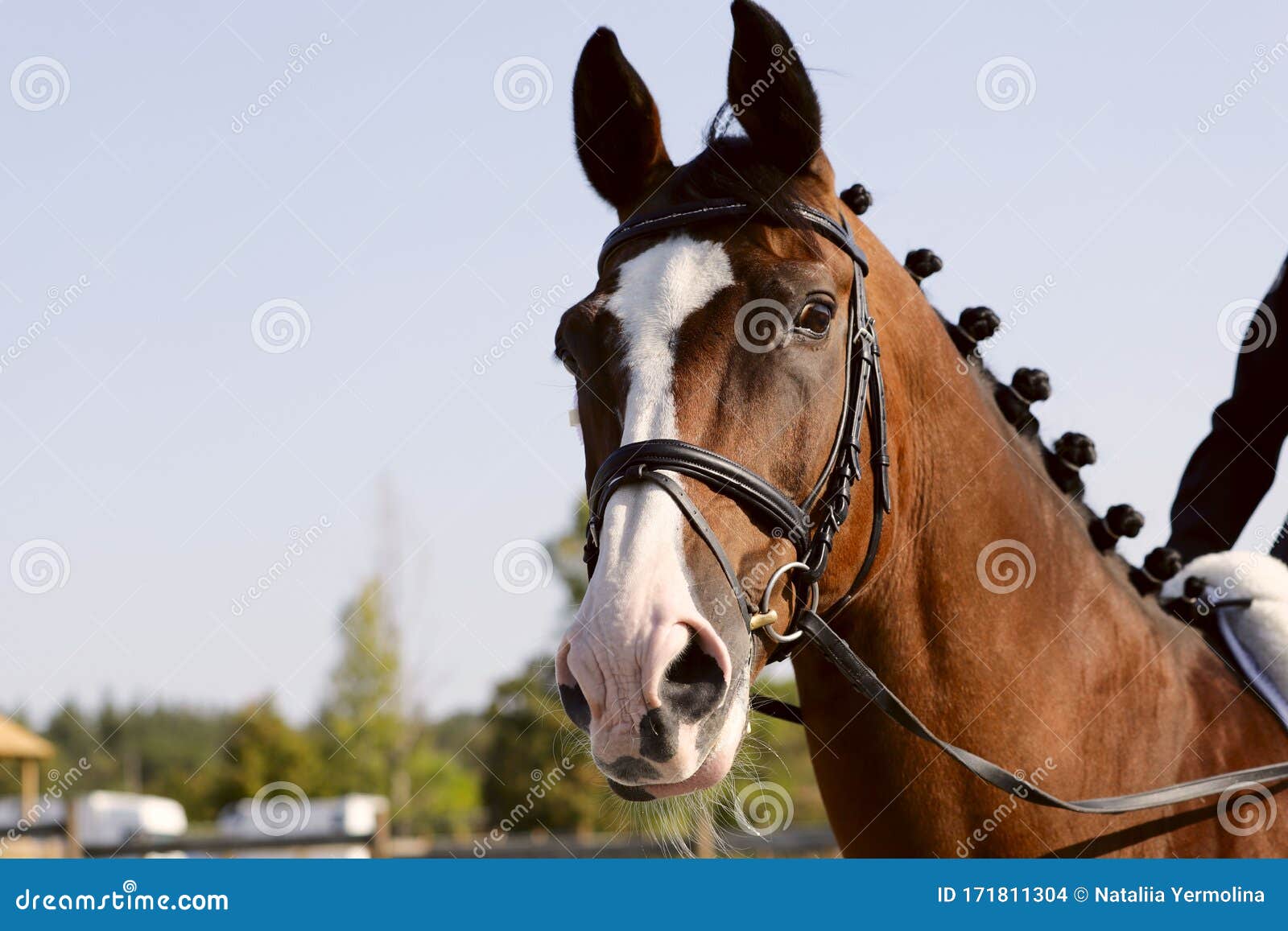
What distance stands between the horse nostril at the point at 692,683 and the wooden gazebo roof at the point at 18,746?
23607 millimetres

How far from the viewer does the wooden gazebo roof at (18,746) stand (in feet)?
72.7

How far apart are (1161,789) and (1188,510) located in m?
1.57

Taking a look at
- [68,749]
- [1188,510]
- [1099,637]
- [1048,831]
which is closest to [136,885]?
[1048,831]

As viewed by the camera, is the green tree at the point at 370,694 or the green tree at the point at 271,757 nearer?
the green tree at the point at 370,694

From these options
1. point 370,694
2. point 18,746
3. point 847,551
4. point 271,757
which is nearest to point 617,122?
point 847,551

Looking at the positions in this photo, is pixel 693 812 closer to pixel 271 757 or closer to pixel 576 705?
pixel 576 705

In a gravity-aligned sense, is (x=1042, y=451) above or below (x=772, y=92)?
below

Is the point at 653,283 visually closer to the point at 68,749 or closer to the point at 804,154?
the point at 804,154

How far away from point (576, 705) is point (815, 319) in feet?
3.94

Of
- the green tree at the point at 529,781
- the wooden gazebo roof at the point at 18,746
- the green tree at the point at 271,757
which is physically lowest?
the green tree at the point at 271,757

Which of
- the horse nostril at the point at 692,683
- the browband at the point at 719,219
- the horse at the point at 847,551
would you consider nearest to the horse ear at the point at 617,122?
the horse at the point at 847,551

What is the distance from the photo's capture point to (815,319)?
298 centimetres

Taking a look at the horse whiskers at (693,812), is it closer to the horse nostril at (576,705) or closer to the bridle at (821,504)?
the bridle at (821,504)

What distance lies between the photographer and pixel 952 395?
11.2 feet
